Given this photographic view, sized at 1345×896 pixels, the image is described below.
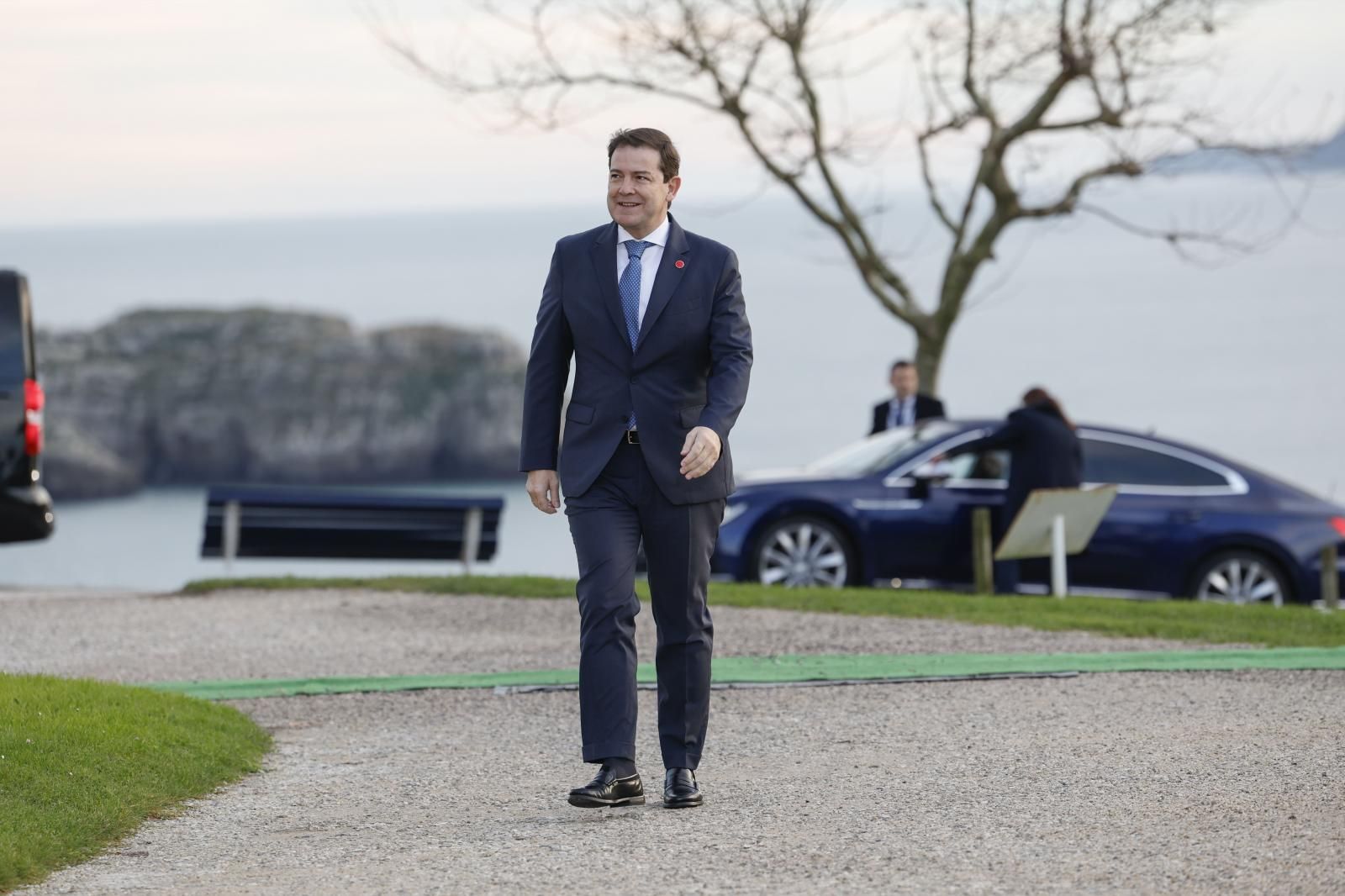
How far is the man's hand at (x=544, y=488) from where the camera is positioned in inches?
239

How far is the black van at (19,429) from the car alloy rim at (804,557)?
16.1 feet

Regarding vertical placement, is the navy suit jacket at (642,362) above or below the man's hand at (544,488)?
above

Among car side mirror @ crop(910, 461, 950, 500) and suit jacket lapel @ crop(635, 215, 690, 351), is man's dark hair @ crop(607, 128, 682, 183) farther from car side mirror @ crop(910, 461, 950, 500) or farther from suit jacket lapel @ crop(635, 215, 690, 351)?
car side mirror @ crop(910, 461, 950, 500)

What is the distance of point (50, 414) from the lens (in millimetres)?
113875

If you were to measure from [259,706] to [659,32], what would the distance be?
12794mm

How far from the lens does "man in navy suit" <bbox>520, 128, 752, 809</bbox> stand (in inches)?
236

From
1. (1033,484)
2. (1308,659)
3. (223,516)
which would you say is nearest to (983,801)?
(1308,659)

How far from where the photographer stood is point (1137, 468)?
1415 centimetres

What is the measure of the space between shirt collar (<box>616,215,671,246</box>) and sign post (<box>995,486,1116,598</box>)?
697 centimetres

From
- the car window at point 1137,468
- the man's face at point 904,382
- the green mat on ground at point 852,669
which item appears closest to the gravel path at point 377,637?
the green mat on ground at point 852,669

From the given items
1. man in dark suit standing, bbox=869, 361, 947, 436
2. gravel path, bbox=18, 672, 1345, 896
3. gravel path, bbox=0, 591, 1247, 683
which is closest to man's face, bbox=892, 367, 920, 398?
man in dark suit standing, bbox=869, 361, 947, 436

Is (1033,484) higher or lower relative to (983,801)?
higher

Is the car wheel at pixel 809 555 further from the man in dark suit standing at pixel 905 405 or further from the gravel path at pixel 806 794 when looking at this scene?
the gravel path at pixel 806 794

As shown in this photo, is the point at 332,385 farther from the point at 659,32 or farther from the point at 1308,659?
the point at 1308,659
